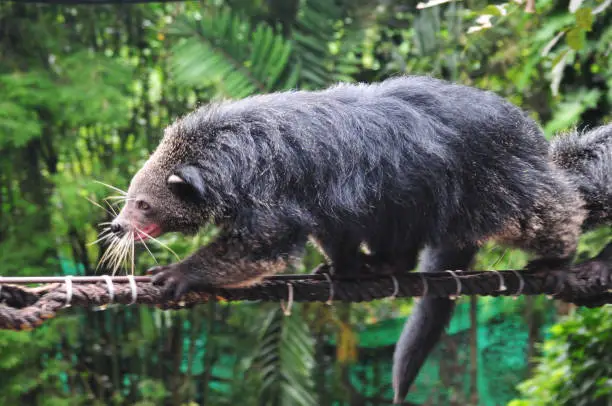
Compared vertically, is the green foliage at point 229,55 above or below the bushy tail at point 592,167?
above

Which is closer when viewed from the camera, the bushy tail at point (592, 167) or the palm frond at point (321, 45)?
the bushy tail at point (592, 167)

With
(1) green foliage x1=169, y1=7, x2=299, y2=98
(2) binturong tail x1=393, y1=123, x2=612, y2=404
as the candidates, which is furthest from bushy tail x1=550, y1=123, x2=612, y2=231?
(1) green foliage x1=169, y1=7, x2=299, y2=98

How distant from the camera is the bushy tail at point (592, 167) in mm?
3074

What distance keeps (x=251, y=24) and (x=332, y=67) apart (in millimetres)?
753

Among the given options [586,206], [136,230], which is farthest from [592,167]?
[136,230]

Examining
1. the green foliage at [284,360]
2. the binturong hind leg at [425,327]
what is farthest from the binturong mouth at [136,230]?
the green foliage at [284,360]

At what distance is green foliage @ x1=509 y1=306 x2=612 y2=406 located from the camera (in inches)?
160

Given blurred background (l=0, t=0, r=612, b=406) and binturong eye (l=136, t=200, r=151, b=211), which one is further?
blurred background (l=0, t=0, r=612, b=406)

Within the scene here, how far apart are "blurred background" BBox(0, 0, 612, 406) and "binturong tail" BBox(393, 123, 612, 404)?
4.39 feet

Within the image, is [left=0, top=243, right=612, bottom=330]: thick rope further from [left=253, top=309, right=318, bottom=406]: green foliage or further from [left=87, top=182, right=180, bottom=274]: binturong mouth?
[left=253, top=309, right=318, bottom=406]: green foliage

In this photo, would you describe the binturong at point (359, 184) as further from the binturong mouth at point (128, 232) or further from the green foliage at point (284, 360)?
the green foliage at point (284, 360)

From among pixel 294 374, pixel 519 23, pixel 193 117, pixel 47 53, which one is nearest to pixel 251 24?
pixel 47 53

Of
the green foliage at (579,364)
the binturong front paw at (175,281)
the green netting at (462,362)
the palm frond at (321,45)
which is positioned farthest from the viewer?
the green netting at (462,362)

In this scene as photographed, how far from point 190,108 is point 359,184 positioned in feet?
11.7
